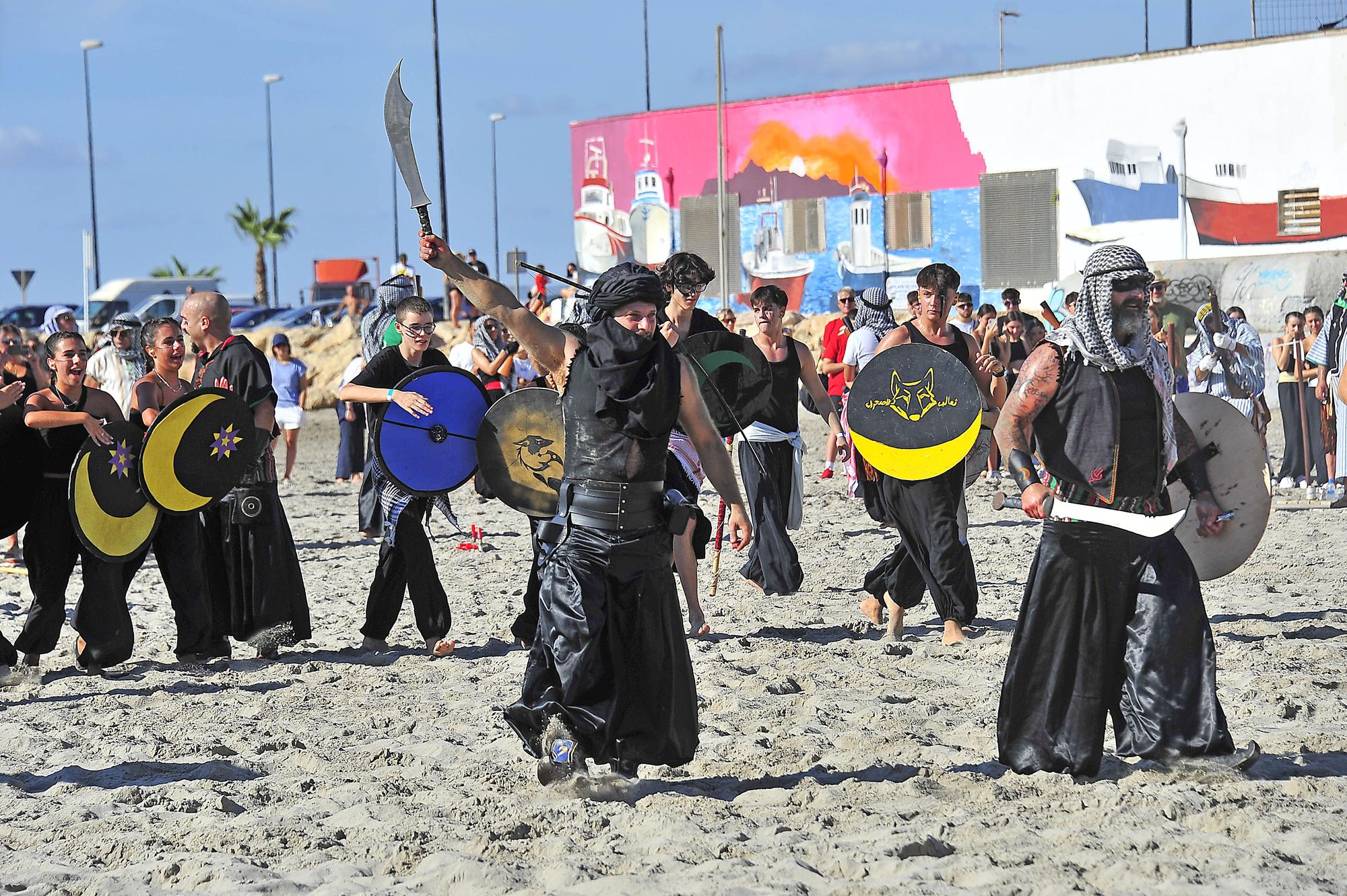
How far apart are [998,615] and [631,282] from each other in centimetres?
395

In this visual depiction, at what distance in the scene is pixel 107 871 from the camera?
4555mm

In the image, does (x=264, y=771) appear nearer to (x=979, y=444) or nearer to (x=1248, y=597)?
(x=979, y=444)

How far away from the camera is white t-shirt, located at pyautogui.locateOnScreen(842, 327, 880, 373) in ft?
35.8

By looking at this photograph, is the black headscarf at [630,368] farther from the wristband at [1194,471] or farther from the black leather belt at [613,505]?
the wristband at [1194,471]

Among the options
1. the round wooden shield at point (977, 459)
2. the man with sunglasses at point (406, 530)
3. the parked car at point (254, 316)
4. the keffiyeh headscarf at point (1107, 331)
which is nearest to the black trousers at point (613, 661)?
the keffiyeh headscarf at point (1107, 331)

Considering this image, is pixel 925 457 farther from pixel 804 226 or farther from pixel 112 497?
pixel 804 226

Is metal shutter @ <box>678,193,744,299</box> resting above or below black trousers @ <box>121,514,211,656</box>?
above

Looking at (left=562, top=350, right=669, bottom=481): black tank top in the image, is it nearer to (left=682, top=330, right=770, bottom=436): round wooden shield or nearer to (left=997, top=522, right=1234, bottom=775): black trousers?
(left=997, top=522, right=1234, bottom=775): black trousers

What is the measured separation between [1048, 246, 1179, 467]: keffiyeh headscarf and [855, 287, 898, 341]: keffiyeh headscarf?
6243mm

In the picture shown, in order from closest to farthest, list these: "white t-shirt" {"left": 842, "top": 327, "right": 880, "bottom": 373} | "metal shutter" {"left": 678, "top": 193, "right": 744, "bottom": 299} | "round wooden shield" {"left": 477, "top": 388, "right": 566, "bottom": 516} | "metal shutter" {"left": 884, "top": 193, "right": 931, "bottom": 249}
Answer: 1. "round wooden shield" {"left": 477, "top": 388, "right": 566, "bottom": 516}
2. "white t-shirt" {"left": 842, "top": 327, "right": 880, "bottom": 373}
3. "metal shutter" {"left": 884, "top": 193, "right": 931, "bottom": 249}
4. "metal shutter" {"left": 678, "top": 193, "right": 744, "bottom": 299}

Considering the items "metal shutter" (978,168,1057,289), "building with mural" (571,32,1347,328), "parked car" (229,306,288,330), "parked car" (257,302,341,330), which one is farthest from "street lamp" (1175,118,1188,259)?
"parked car" (229,306,288,330)

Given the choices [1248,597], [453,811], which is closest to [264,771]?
[453,811]

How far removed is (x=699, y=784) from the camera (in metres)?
5.28

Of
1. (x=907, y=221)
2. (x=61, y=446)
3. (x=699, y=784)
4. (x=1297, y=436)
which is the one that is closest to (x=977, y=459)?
(x=699, y=784)
